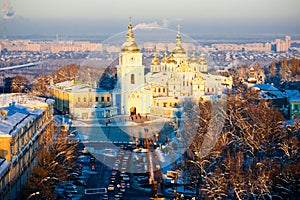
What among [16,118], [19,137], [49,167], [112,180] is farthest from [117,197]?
[16,118]

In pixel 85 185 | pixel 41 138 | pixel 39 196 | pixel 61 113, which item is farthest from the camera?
pixel 61 113

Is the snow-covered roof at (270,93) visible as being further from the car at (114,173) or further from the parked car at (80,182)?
the parked car at (80,182)

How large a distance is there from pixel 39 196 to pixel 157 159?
5865 millimetres

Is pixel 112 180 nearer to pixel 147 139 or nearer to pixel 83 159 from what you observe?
pixel 83 159

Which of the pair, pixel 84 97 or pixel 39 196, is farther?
pixel 84 97

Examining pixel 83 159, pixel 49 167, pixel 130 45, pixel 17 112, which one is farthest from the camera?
pixel 130 45

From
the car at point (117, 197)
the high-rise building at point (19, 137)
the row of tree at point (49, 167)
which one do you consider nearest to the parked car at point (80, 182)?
the row of tree at point (49, 167)

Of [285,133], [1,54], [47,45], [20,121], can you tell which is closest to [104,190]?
[20,121]

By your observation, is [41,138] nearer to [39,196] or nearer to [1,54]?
[39,196]

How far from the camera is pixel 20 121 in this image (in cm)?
1414

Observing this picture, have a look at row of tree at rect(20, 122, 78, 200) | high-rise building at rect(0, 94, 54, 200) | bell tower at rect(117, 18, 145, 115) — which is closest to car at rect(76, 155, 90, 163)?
row of tree at rect(20, 122, 78, 200)

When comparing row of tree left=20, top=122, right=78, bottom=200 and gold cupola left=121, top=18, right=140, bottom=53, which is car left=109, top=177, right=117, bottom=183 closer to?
row of tree left=20, top=122, right=78, bottom=200

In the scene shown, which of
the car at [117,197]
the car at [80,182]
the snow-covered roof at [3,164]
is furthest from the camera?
the car at [80,182]

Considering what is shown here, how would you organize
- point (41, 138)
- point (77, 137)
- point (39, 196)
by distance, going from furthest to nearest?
point (77, 137)
point (41, 138)
point (39, 196)
